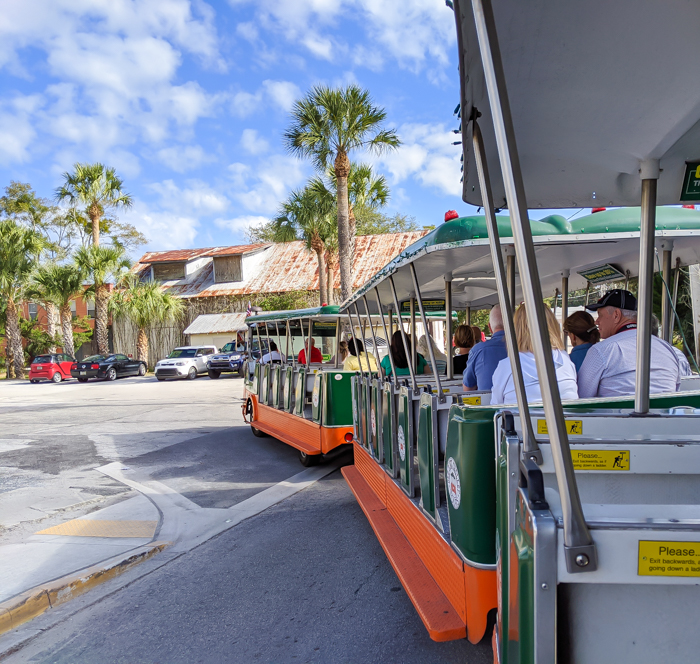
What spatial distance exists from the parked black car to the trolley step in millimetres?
28324

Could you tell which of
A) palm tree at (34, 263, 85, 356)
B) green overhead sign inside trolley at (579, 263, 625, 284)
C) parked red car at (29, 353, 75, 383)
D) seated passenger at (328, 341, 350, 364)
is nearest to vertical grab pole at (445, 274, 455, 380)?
green overhead sign inside trolley at (579, 263, 625, 284)

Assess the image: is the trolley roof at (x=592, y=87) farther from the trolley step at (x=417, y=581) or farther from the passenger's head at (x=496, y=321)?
the trolley step at (x=417, y=581)

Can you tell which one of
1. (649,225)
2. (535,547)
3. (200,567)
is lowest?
(200,567)

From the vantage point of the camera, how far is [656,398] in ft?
9.33

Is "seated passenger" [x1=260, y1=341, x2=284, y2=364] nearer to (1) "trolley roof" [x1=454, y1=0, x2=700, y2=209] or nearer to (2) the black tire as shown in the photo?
(2) the black tire

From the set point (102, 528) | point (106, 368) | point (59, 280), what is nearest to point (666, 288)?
point (102, 528)

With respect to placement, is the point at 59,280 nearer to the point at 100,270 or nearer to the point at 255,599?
the point at 100,270

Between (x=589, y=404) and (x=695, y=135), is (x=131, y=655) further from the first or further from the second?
(x=695, y=135)

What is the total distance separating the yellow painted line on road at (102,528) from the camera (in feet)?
18.5

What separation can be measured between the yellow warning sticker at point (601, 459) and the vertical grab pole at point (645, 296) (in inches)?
12.0

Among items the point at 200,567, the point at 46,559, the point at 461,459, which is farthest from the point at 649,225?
the point at 46,559

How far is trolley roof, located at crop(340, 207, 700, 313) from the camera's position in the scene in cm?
340

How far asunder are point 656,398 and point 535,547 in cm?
159

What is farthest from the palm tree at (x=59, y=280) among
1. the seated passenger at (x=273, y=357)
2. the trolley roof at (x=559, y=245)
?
the trolley roof at (x=559, y=245)
